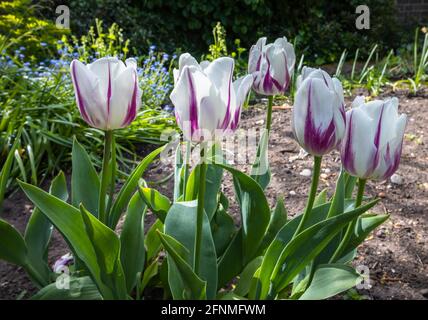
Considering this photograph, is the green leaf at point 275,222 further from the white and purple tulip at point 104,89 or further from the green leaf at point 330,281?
the white and purple tulip at point 104,89

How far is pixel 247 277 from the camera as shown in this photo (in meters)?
1.58

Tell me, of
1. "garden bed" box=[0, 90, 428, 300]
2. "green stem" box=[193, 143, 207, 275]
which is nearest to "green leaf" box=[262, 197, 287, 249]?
"green stem" box=[193, 143, 207, 275]

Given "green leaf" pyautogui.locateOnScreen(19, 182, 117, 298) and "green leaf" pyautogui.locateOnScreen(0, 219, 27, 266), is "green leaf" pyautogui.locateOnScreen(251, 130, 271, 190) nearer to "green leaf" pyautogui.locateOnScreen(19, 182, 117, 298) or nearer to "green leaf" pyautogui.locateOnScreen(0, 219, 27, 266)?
"green leaf" pyautogui.locateOnScreen(19, 182, 117, 298)

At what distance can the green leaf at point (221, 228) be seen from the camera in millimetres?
1666

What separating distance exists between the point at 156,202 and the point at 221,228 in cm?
25

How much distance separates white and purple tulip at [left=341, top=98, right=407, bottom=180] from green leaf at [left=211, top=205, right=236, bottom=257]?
0.58 meters

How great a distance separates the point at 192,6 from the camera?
6359 millimetres

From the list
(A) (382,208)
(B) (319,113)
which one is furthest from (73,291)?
(A) (382,208)

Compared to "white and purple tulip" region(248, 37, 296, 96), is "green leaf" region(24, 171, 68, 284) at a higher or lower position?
lower

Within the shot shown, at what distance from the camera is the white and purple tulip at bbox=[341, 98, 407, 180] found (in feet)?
3.78

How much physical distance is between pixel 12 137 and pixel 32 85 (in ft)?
1.97

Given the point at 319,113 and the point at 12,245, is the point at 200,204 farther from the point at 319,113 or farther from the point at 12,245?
the point at 12,245

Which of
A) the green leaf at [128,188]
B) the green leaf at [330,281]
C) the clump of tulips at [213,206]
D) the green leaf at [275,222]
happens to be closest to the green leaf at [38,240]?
the clump of tulips at [213,206]

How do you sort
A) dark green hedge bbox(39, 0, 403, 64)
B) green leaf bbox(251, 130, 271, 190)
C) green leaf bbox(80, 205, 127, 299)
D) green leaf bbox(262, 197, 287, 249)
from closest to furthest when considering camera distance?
green leaf bbox(80, 205, 127, 299) < green leaf bbox(251, 130, 271, 190) < green leaf bbox(262, 197, 287, 249) < dark green hedge bbox(39, 0, 403, 64)
